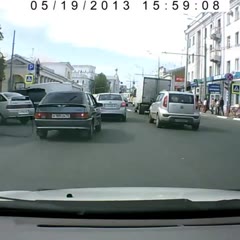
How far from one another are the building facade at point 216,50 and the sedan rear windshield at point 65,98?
29149 millimetres

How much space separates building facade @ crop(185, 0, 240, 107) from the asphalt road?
2987 cm

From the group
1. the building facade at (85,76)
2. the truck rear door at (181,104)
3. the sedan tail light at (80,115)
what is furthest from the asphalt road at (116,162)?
the building facade at (85,76)

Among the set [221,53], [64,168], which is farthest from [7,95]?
[221,53]

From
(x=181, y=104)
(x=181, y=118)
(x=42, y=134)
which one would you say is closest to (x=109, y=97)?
(x=181, y=104)

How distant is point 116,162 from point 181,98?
11.3 metres

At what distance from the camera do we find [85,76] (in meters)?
172

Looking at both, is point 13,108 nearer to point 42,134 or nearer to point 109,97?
point 109,97

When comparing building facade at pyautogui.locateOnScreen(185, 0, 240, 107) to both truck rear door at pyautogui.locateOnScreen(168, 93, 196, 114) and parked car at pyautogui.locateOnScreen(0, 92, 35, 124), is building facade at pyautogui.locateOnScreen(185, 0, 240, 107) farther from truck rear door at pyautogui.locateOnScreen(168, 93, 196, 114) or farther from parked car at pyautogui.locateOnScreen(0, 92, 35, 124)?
parked car at pyautogui.locateOnScreen(0, 92, 35, 124)

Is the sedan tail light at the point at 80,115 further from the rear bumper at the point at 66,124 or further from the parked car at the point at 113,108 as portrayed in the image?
the parked car at the point at 113,108

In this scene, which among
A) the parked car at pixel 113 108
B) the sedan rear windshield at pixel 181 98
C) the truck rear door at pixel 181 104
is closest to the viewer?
the truck rear door at pixel 181 104

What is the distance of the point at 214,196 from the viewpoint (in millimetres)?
3781

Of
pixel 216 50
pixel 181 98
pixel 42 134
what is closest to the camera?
pixel 42 134

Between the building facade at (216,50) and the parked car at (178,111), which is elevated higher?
the building facade at (216,50)

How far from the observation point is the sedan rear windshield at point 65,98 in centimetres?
1532
